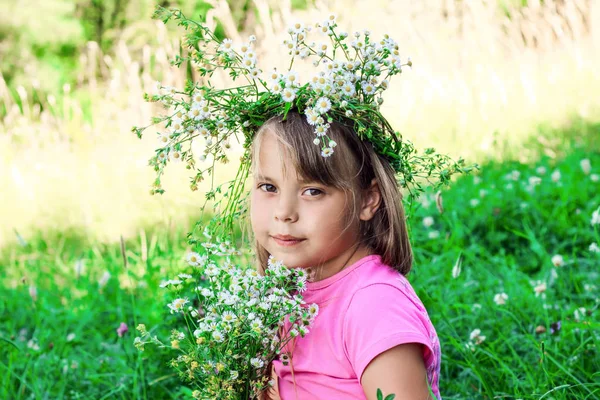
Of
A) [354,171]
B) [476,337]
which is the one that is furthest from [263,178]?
[476,337]

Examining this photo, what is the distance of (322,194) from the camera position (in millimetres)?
1903

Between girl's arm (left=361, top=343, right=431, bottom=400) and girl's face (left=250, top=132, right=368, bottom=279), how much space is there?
13.6 inches

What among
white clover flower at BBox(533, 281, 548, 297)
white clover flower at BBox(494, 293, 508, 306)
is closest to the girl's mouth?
white clover flower at BBox(494, 293, 508, 306)

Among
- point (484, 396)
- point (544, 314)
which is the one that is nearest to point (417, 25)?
point (544, 314)

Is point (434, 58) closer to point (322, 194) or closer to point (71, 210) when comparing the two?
point (71, 210)

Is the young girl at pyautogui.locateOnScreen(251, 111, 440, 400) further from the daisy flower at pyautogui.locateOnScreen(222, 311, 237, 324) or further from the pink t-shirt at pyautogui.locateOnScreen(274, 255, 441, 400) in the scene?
the daisy flower at pyautogui.locateOnScreen(222, 311, 237, 324)

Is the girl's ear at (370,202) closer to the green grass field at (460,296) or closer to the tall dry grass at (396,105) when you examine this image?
the green grass field at (460,296)

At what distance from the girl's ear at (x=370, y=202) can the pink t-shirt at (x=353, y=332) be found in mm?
113

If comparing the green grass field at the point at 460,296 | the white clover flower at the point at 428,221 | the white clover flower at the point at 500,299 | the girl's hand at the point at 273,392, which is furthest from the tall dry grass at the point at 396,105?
the girl's hand at the point at 273,392

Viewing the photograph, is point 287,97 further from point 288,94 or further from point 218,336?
point 218,336

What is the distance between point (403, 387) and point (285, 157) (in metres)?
0.63

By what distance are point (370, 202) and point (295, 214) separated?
9.5 inches

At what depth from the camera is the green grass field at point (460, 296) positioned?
2.44 m

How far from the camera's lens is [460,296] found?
3.05 m
